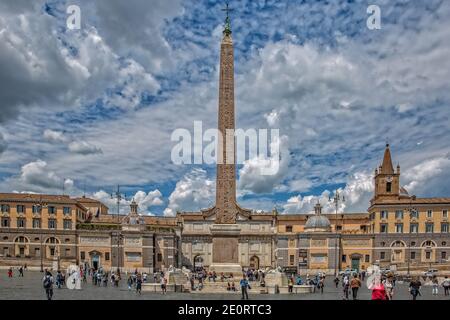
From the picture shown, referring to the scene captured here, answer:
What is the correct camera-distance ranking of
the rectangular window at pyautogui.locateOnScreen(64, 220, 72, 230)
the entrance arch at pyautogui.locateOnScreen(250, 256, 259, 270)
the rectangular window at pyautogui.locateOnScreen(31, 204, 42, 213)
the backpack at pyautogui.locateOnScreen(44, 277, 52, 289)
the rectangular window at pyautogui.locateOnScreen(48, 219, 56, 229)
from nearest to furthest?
the backpack at pyautogui.locateOnScreen(44, 277, 52, 289) → the rectangular window at pyautogui.locateOnScreen(31, 204, 42, 213) → the rectangular window at pyautogui.locateOnScreen(48, 219, 56, 229) → the rectangular window at pyautogui.locateOnScreen(64, 220, 72, 230) → the entrance arch at pyautogui.locateOnScreen(250, 256, 259, 270)

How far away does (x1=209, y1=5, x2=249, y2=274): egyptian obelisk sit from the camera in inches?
1379

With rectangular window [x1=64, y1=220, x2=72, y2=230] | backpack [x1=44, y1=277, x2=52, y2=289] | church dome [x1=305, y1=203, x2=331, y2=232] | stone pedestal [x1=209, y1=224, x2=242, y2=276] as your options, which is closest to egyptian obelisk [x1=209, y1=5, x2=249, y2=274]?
stone pedestal [x1=209, y1=224, x2=242, y2=276]

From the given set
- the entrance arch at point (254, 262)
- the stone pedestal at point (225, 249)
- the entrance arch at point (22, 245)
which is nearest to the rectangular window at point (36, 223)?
the entrance arch at point (22, 245)

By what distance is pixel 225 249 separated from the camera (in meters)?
35.4

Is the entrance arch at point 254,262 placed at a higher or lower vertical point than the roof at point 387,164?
lower

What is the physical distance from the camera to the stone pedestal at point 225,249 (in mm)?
34938

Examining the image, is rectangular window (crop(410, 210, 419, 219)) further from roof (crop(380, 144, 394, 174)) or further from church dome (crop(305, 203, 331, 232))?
church dome (crop(305, 203, 331, 232))

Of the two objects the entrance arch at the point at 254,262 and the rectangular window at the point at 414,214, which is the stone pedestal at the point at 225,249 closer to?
the rectangular window at the point at 414,214

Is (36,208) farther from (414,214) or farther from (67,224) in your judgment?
(414,214)

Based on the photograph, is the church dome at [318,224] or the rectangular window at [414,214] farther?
the church dome at [318,224]

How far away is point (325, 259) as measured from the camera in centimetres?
6619
